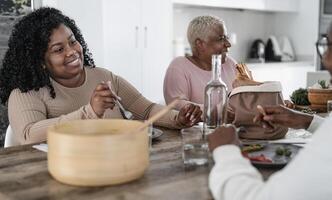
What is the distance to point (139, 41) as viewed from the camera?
3.89 meters

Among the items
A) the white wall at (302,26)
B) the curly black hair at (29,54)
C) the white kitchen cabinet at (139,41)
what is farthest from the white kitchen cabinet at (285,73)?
the curly black hair at (29,54)

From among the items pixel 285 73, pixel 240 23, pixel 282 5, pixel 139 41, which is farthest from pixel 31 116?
pixel 282 5

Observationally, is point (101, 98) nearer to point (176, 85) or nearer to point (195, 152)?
point (195, 152)

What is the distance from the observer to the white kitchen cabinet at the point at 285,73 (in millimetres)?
4934

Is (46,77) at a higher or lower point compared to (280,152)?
higher

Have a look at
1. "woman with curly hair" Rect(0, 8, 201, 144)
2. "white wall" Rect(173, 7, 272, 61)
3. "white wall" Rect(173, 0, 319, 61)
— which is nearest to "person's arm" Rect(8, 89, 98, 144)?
"woman with curly hair" Rect(0, 8, 201, 144)

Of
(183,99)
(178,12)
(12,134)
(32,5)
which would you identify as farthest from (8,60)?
(178,12)

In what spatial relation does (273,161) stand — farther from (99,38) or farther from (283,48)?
(283,48)

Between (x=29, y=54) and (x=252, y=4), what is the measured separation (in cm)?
368

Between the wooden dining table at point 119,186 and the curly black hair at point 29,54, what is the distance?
55 centimetres

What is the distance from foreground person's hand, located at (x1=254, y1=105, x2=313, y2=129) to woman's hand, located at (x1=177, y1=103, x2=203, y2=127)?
30 cm

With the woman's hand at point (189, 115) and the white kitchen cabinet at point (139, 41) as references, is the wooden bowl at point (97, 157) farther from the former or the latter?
the white kitchen cabinet at point (139, 41)

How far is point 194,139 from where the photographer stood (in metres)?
1.25

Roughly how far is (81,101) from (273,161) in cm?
96
